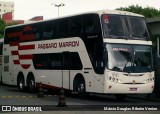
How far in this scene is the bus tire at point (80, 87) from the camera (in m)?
22.0

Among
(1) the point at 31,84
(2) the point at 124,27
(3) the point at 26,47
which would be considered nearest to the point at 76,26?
(2) the point at 124,27

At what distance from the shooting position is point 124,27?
21062 millimetres

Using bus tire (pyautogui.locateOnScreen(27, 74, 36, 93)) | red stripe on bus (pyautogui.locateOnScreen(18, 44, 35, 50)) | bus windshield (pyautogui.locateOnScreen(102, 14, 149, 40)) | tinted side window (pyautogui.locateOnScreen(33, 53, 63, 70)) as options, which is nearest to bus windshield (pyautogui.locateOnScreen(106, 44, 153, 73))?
bus windshield (pyautogui.locateOnScreen(102, 14, 149, 40))

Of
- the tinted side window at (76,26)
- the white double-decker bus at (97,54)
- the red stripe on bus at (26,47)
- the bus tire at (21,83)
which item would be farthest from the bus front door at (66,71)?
the bus tire at (21,83)

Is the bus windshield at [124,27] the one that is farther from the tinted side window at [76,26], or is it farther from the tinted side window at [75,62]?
the tinted side window at [75,62]

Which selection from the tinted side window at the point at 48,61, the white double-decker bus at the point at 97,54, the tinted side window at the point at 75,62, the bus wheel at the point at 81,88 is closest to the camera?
the white double-decker bus at the point at 97,54

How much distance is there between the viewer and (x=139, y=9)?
2995 inches

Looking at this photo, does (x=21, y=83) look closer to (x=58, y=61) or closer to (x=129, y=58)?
(x=58, y=61)

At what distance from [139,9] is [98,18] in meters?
56.4

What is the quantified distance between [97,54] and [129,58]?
4.89ft

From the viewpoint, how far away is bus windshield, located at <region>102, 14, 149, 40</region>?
20.6 m

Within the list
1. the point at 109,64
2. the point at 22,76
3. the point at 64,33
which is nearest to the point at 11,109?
the point at 109,64

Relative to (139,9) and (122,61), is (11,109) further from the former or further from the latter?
(139,9)

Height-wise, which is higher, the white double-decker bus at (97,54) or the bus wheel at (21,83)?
the white double-decker bus at (97,54)
